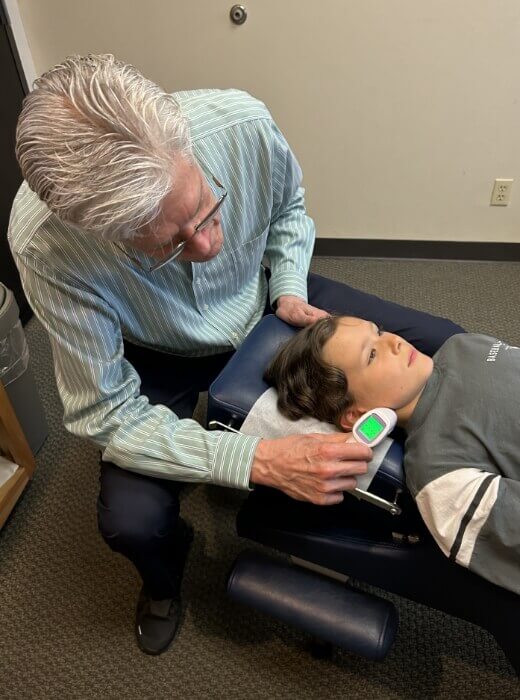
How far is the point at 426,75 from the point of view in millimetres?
1999

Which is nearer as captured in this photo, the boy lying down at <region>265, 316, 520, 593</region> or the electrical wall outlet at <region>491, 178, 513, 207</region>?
the boy lying down at <region>265, 316, 520, 593</region>

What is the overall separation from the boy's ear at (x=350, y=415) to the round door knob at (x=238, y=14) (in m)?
1.53

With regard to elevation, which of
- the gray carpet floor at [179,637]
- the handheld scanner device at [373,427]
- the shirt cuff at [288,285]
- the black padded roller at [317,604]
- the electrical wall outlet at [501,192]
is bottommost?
the gray carpet floor at [179,637]

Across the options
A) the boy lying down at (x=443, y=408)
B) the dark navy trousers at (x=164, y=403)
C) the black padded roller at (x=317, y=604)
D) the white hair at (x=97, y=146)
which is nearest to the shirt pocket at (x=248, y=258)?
the dark navy trousers at (x=164, y=403)

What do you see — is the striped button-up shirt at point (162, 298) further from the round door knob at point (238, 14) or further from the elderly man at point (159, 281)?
the round door knob at point (238, 14)

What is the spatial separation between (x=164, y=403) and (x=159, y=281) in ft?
1.01

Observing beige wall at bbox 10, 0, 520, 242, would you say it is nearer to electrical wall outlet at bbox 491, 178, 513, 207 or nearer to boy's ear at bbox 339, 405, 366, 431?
electrical wall outlet at bbox 491, 178, 513, 207

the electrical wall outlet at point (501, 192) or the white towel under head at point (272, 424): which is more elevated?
the white towel under head at point (272, 424)

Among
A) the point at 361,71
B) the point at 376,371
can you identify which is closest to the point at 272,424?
the point at 376,371

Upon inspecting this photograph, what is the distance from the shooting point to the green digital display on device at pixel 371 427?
0.98 metres

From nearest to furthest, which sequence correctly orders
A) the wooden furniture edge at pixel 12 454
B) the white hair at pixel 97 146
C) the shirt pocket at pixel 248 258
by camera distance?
the white hair at pixel 97 146, the shirt pocket at pixel 248 258, the wooden furniture edge at pixel 12 454

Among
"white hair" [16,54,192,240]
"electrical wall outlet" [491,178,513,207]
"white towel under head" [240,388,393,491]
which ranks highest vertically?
"white hair" [16,54,192,240]

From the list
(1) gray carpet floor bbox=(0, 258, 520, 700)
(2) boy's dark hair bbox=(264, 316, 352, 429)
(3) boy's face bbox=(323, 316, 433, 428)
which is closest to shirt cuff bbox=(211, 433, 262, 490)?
(2) boy's dark hair bbox=(264, 316, 352, 429)

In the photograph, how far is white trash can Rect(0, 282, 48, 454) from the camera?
1.53 metres
